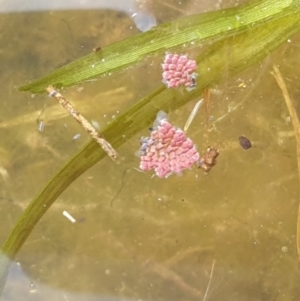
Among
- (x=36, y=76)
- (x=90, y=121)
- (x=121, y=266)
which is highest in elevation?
(x=36, y=76)

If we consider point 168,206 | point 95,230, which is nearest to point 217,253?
point 168,206

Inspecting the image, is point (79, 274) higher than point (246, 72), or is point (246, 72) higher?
point (246, 72)

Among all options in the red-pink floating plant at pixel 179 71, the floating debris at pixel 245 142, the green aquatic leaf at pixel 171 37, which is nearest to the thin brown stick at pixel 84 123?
the green aquatic leaf at pixel 171 37

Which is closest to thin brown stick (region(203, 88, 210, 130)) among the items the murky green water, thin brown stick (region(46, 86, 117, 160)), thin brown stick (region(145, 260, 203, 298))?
the murky green water

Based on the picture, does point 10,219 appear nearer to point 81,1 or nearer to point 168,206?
point 168,206

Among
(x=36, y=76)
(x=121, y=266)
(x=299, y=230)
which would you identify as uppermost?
(x=36, y=76)

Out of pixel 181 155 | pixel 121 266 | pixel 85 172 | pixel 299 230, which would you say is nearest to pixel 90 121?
pixel 85 172

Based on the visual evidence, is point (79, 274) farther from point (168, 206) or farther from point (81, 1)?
point (81, 1)
